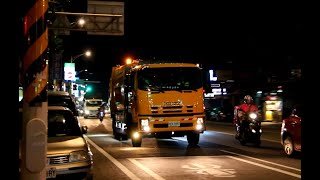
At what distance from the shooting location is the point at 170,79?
735 inches

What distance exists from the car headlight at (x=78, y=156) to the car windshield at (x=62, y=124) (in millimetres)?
1292

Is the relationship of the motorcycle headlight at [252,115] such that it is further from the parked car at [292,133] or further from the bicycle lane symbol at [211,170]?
the bicycle lane symbol at [211,170]

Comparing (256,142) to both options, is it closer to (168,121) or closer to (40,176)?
(168,121)

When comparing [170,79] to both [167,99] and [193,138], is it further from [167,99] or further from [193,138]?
[193,138]

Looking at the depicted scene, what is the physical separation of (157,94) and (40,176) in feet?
40.5

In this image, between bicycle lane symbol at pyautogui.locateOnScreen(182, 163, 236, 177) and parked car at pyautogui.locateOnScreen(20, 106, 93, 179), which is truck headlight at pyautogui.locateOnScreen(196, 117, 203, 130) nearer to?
bicycle lane symbol at pyautogui.locateOnScreen(182, 163, 236, 177)

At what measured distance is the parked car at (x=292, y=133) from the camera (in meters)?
15.4

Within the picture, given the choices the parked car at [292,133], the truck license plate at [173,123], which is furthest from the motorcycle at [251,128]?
the parked car at [292,133]

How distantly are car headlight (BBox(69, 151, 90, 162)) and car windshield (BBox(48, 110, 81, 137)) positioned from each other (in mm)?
1292

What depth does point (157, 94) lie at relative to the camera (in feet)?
60.7

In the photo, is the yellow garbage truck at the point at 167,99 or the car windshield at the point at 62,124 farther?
the yellow garbage truck at the point at 167,99

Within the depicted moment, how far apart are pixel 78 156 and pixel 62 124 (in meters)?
1.76

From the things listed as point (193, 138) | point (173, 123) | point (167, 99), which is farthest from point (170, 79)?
point (193, 138)
